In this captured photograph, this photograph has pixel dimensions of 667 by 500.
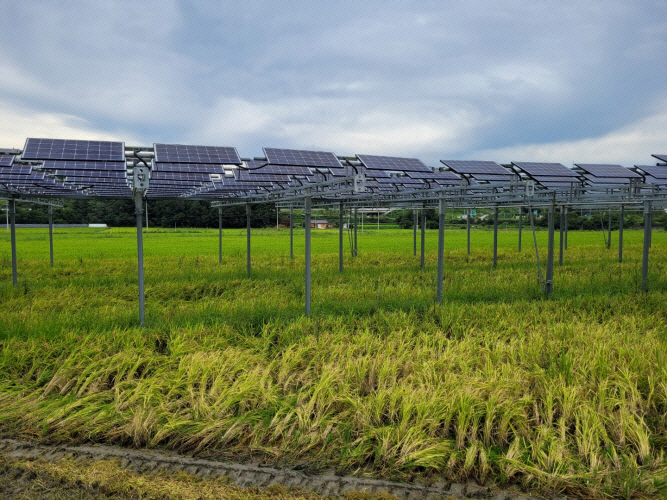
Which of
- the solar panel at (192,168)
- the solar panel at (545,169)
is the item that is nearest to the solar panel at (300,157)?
the solar panel at (192,168)

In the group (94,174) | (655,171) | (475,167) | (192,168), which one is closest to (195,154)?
(192,168)

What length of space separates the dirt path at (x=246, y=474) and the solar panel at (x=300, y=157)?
7520 millimetres

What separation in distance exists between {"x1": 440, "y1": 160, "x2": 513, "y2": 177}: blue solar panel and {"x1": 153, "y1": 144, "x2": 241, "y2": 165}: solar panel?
22.3ft

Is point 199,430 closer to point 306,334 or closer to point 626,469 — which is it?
point 306,334

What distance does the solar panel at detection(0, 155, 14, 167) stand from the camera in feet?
34.2

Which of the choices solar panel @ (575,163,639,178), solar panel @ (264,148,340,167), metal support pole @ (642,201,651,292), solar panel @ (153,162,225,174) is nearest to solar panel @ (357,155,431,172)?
solar panel @ (264,148,340,167)

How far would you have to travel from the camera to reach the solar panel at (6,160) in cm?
1043

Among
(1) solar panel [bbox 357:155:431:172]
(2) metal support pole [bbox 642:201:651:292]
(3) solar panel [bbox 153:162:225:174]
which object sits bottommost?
(2) metal support pole [bbox 642:201:651:292]

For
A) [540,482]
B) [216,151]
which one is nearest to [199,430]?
[540,482]

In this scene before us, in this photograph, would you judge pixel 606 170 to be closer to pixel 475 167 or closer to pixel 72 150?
pixel 475 167

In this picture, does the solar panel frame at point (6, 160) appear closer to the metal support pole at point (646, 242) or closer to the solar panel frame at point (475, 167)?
the solar panel frame at point (475, 167)

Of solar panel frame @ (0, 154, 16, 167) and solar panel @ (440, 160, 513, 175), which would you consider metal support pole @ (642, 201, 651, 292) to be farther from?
solar panel frame @ (0, 154, 16, 167)

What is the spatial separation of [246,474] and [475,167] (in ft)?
40.4

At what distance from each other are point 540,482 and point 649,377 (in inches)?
96.5
